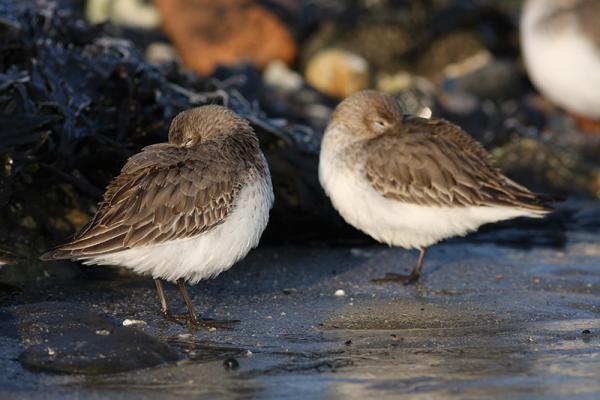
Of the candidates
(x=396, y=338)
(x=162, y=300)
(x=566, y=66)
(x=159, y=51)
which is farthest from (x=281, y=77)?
(x=396, y=338)

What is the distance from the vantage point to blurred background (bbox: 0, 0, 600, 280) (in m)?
7.16

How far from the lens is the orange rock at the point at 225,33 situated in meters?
13.1

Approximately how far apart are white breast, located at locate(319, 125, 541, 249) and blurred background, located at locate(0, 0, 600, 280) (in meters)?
0.98

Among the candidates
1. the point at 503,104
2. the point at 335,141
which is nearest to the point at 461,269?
the point at 335,141

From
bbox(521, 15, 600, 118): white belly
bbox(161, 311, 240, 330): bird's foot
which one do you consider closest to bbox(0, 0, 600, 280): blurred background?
bbox(521, 15, 600, 118): white belly

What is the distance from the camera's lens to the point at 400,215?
22.7 ft

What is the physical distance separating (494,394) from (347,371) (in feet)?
2.39

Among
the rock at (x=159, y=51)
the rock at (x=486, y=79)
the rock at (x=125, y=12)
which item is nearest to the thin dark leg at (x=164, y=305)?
the rock at (x=159, y=51)

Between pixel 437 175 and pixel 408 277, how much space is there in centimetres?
70

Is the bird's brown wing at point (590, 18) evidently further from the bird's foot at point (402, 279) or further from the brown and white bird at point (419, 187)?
the bird's foot at point (402, 279)

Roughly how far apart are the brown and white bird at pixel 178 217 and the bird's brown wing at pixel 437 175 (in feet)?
3.67

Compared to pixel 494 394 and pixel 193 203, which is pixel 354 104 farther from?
pixel 494 394

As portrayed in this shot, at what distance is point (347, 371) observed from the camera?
4.87 meters

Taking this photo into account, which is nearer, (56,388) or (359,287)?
(56,388)
